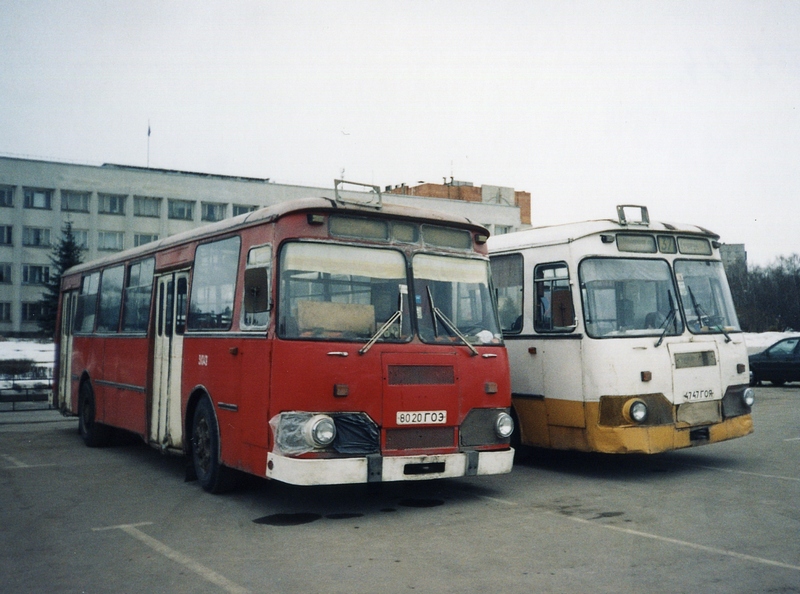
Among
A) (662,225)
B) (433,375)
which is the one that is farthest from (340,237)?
(662,225)

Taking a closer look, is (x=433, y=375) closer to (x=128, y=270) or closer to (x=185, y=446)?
(x=185, y=446)

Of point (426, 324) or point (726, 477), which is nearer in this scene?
point (426, 324)

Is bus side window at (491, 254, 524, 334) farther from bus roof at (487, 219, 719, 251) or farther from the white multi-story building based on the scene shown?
the white multi-story building

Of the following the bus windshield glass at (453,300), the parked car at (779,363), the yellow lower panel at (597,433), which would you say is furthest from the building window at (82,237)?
the bus windshield glass at (453,300)

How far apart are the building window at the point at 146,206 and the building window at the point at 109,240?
225 cm

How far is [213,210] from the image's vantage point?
7144 cm

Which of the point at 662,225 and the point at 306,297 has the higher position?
the point at 662,225

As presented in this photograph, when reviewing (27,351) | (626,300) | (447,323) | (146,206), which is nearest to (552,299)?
(626,300)

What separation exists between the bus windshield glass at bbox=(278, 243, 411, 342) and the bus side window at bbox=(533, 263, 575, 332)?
268 centimetres

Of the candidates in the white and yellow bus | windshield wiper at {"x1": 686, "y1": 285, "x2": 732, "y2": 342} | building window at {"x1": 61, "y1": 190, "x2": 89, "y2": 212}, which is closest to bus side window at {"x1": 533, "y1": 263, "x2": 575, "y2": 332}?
the white and yellow bus

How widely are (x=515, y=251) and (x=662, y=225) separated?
1900 millimetres

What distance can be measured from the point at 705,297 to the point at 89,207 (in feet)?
205

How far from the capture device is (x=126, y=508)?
28.6ft

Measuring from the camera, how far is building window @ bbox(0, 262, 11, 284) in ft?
211
